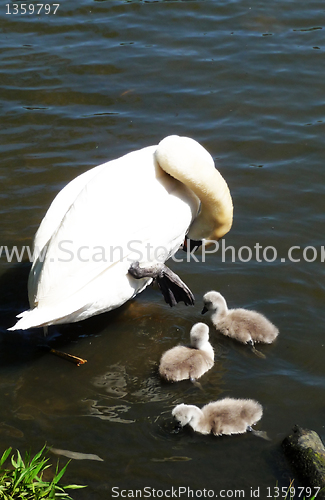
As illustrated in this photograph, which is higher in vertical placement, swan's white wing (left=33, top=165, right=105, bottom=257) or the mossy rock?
swan's white wing (left=33, top=165, right=105, bottom=257)

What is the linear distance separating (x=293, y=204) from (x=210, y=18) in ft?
15.6

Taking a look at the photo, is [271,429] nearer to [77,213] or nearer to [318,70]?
[77,213]

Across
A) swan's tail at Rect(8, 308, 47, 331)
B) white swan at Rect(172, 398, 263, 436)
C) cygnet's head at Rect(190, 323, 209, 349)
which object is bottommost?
white swan at Rect(172, 398, 263, 436)

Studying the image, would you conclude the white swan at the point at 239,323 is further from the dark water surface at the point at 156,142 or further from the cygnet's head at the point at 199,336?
the cygnet's head at the point at 199,336

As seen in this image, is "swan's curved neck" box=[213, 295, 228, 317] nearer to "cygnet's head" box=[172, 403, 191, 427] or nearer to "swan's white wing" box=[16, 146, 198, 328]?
"swan's white wing" box=[16, 146, 198, 328]

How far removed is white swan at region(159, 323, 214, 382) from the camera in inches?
189

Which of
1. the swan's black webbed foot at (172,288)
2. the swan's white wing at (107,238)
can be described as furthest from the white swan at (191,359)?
the swan's white wing at (107,238)

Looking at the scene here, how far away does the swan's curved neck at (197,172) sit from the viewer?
4996 mm

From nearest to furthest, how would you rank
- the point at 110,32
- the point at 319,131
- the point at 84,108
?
the point at 319,131
the point at 84,108
the point at 110,32

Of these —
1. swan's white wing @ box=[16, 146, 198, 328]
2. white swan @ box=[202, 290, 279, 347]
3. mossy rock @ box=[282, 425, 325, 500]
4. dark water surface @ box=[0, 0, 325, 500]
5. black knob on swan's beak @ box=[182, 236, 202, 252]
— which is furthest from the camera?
black knob on swan's beak @ box=[182, 236, 202, 252]

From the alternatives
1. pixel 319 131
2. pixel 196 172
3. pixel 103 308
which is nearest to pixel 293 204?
pixel 319 131

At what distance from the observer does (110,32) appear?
10.0m

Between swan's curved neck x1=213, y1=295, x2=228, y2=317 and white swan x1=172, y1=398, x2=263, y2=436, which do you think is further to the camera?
swan's curved neck x1=213, y1=295, x2=228, y2=317

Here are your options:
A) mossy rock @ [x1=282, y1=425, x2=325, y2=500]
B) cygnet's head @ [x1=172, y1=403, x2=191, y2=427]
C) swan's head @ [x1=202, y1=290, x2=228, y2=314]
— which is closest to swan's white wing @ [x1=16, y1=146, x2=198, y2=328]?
swan's head @ [x1=202, y1=290, x2=228, y2=314]
